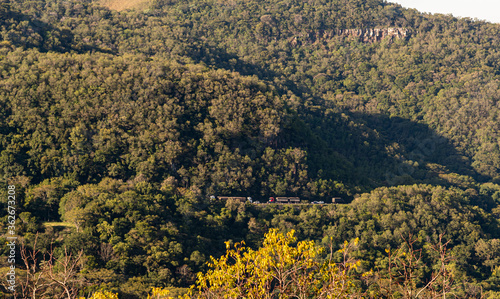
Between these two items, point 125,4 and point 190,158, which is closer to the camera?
point 190,158

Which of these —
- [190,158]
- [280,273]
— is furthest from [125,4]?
[280,273]

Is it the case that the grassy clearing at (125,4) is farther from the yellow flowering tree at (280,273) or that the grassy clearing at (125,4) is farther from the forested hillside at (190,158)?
the yellow flowering tree at (280,273)

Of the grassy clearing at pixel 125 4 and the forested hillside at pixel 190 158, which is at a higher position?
the grassy clearing at pixel 125 4

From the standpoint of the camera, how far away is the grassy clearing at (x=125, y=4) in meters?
164

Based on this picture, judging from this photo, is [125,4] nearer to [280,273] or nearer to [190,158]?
[190,158]

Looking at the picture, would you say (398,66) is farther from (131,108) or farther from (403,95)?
(131,108)

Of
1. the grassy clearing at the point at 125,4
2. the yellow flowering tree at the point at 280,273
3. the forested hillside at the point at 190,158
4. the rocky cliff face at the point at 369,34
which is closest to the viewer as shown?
the yellow flowering tree at the point at 280,273

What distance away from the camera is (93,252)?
5053 centimetres

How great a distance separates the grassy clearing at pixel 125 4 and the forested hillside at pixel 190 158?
29012mm

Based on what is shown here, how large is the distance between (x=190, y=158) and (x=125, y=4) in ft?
368

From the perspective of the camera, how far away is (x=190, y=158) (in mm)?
77812

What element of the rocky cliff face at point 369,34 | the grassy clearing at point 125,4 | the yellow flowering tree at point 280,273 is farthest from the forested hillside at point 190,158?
the rocky cliff face at point 369,34

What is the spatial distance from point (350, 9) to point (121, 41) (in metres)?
96.8

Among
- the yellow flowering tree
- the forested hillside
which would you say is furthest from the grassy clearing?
the yellow flowering tree
